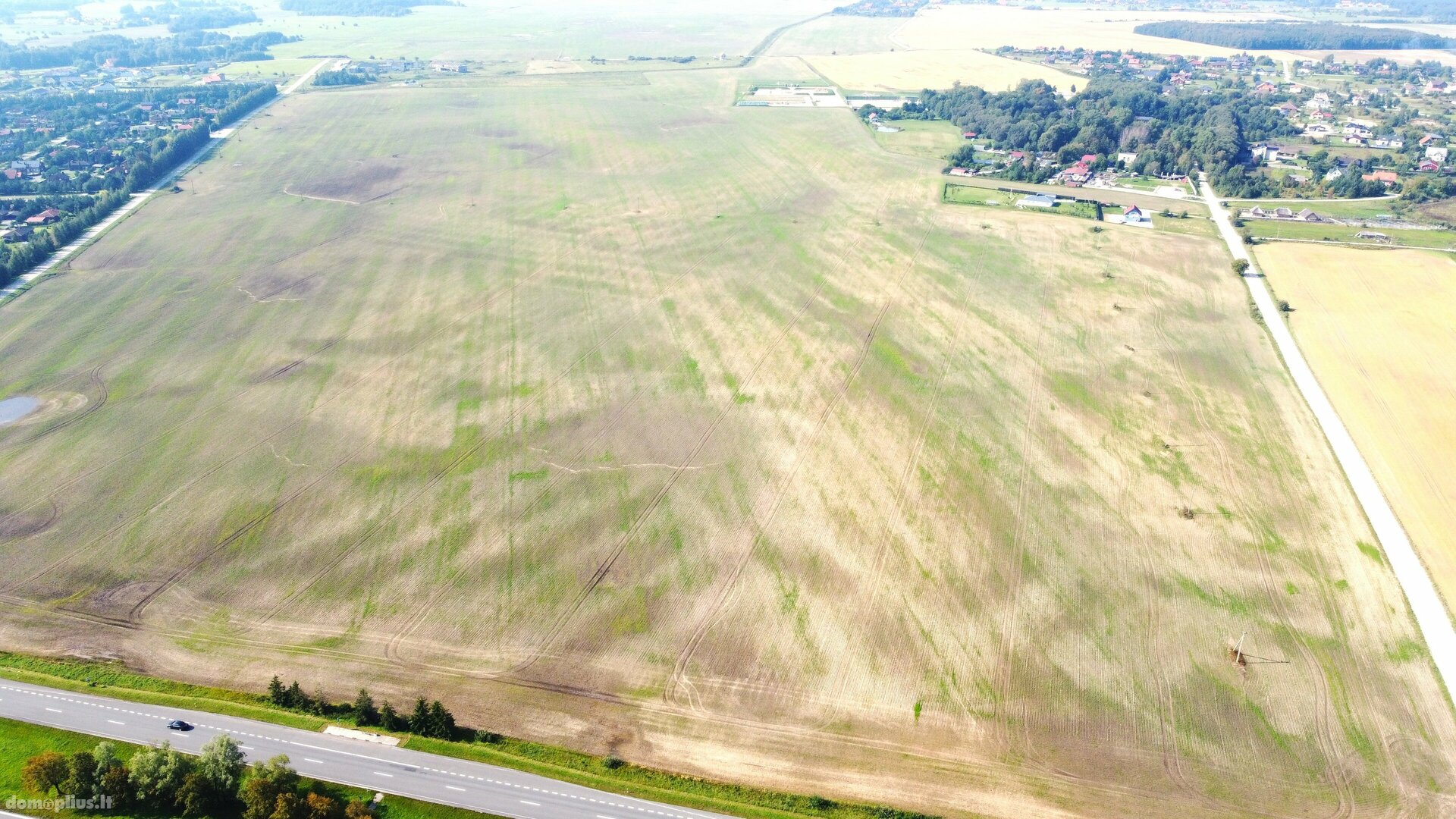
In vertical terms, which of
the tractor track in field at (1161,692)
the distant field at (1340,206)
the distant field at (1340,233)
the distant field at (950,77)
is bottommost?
the tractor track in field at (1161,692)

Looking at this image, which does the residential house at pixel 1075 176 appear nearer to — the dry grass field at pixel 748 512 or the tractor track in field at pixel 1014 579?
the dry grass field at pixel 748 512

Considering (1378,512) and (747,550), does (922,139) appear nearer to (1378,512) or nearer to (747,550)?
(1378,512)

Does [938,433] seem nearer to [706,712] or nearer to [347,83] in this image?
[706,712]

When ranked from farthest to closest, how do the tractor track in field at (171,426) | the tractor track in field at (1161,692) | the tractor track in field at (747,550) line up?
the tractor track in field at (171,426) < the tractor track in field at (747,550) < the tractor track in field at (1161,692)

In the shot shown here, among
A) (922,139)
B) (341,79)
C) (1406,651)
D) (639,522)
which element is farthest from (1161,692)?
(341,79)

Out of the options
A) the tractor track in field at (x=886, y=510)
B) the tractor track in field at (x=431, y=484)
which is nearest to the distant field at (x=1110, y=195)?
the tractor track in field at (x=886, y=510)

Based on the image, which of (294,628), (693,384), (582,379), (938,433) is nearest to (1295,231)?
(938,433)

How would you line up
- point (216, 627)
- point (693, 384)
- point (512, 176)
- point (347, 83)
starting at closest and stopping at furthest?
1. point (216, 627)
2. point (693, 384)
3. point (512, 176)
4. point (347, 83)
